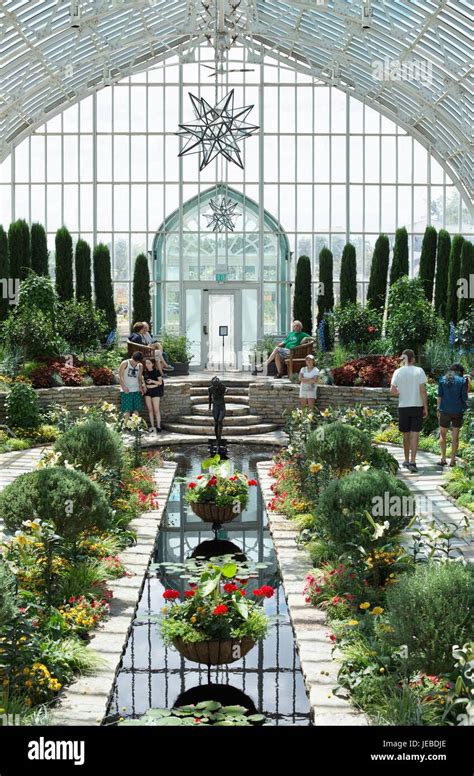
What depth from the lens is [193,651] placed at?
643cm

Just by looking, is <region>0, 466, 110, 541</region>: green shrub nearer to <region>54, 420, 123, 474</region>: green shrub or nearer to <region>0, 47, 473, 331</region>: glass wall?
<region>54, 420, 123, 474</region>: green shrub

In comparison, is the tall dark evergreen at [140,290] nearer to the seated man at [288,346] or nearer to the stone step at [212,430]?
the seated man at [288,346]

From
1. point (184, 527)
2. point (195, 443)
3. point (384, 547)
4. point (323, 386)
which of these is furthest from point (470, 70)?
point (384, 547)

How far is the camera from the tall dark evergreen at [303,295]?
2541 centimetres

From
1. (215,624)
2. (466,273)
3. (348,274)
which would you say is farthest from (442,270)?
(215,624)

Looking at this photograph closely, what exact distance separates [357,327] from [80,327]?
5549mm

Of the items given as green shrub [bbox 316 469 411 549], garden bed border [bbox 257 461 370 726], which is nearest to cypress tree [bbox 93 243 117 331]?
garden bed border [bbox 257 461 370 726]

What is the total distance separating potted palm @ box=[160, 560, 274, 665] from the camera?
253 inches

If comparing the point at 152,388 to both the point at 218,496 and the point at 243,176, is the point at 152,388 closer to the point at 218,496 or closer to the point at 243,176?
the point at 218,496

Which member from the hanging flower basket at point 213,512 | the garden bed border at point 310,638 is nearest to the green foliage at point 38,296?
the hanging flower basket at point 213,512

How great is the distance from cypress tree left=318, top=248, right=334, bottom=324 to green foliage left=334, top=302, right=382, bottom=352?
12.5 ft

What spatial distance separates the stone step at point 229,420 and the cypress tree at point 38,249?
7.42 m

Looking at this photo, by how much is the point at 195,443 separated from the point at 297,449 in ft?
17.8

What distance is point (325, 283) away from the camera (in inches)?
1008
